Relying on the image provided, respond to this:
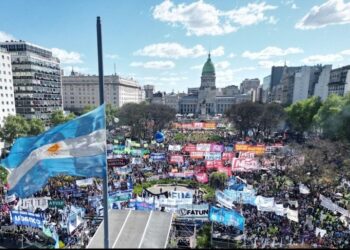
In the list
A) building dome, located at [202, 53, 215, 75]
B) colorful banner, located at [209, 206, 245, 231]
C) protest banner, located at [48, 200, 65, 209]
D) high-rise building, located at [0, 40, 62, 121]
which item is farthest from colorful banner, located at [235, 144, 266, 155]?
building dome, located at [202, 53, 215, 75]

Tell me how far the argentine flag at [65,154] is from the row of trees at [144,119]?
60.0 meters

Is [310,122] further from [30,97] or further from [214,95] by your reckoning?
[214,95]

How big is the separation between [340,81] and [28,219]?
88400mm

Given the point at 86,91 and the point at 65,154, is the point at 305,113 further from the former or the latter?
the point at 86,91

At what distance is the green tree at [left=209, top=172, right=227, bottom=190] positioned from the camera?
28516mm

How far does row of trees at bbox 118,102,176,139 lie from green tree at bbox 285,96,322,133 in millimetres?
32324

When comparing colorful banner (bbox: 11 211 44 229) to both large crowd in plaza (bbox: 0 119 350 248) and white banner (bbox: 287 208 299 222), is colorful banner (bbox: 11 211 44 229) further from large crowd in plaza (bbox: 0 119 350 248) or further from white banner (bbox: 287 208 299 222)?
white banner (bbox: 287 208 299 222)

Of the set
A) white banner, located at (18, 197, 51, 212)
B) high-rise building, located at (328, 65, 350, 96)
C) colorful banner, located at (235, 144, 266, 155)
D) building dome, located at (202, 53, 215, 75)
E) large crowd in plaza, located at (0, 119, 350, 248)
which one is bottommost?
large crowd in plaza, located at (0, 119, 350, 248)

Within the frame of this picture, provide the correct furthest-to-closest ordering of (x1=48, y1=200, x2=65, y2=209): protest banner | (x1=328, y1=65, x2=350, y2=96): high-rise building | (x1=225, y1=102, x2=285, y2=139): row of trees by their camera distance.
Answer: (x1=328, y1=65, x2=350, y2=96): high-rise building, (x1=225, y1=102, x2=285, y2=139): row of trees, (x1=48, y1=200, x2=65, y2=209): protest banner

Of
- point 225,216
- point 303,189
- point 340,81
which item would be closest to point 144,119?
point 303,189

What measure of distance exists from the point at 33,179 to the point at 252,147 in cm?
2914

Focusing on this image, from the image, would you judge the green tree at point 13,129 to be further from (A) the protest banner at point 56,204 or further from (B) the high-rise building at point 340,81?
(B) the high-rise building at point 340,81

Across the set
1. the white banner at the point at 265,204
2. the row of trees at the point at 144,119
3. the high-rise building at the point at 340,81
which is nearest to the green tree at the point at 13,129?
the row of trees at the point at 144,119

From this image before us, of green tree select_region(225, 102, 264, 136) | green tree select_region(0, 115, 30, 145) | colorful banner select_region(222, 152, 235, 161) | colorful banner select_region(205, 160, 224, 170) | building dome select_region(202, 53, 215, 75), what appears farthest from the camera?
building dome select_region(202, 53, 215, 75)
